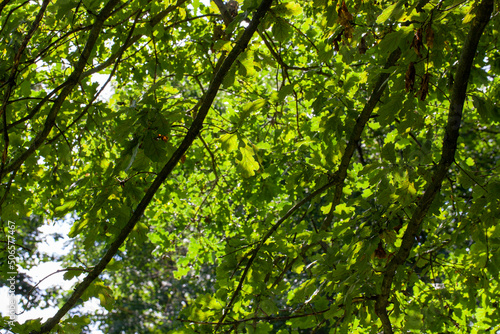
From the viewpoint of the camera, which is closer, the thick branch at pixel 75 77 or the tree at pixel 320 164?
the tree at pixel 320 164

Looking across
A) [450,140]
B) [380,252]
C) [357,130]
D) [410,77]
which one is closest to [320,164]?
[357,130]

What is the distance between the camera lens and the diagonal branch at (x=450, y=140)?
1444 mm

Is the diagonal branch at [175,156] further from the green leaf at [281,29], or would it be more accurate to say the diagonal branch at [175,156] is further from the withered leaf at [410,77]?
the withered leaf at [410,77]

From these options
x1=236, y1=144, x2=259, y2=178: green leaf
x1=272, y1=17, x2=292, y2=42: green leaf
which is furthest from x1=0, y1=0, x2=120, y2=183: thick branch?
x1=236, y1=144, x2=259, y2=178: green leaf

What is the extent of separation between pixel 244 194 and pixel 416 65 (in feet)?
8.54

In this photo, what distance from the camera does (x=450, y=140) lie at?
1.76 m

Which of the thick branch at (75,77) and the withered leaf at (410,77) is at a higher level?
the thick branch at (75,77)

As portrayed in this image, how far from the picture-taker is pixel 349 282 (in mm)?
1927

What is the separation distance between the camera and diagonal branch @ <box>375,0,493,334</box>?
4.74ft

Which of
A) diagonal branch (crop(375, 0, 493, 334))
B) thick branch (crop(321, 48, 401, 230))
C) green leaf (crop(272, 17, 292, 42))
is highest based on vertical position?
green leaf (crop(272, 17, 292, 42))

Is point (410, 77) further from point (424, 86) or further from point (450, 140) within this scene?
point (450, 140)

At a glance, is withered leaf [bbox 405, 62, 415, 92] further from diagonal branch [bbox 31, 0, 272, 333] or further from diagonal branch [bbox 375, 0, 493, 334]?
diagonal branch [bbox 31, 0, 272, 333]

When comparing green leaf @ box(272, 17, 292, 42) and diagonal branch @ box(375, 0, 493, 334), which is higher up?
green leaf @ box(272, 17, 292, 42)

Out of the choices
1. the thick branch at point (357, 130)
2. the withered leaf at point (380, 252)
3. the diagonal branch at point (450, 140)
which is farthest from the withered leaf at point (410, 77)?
the withered leaf at point (380, 252)
